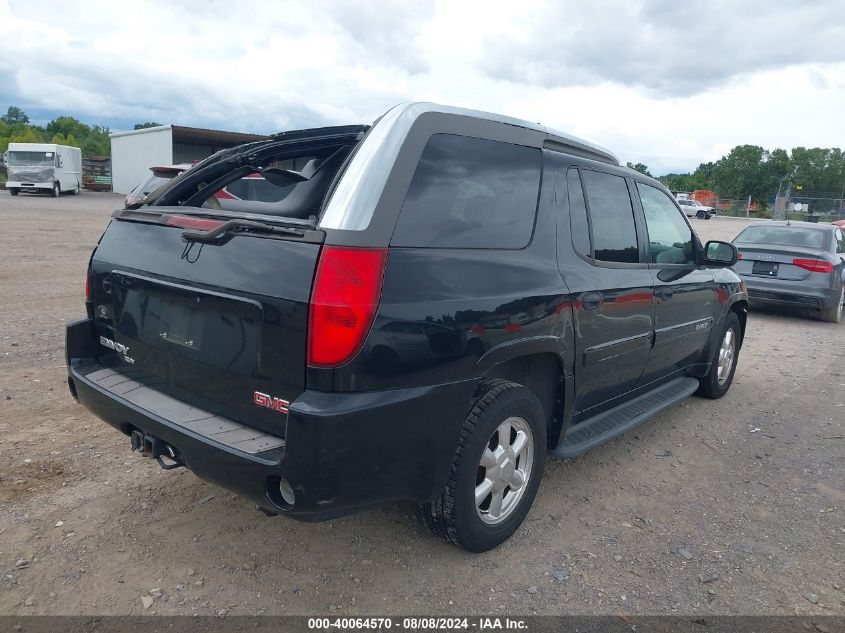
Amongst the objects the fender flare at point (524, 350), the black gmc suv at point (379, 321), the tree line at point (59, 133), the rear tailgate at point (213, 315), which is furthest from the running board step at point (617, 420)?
the tree line at point (59, 133)

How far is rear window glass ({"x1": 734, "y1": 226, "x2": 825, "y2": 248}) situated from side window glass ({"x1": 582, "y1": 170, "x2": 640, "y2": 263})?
700 cm

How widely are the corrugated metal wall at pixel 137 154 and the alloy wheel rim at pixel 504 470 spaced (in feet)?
A: 118

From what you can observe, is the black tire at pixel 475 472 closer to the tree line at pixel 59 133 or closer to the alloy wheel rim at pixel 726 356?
the alloy wheel rim at pixel 726 356

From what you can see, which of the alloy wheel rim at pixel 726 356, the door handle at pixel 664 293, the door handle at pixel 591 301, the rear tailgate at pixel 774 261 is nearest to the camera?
the door handle at pixel 591 301

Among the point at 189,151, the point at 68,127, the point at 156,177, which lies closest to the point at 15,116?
the point at 68,127

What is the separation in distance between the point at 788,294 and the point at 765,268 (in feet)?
1.65

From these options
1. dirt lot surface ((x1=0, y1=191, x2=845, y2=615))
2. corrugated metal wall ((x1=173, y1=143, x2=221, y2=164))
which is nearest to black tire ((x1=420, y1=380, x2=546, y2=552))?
dirt lot surface ((x1=0, y1=191, x2=845, y2=615))

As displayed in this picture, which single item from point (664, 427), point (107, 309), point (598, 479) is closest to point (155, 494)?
point (107, 309)

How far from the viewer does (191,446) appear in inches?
102

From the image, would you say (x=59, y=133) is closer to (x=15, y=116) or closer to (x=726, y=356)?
(x=15, y=116)

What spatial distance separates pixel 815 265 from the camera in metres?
9.39

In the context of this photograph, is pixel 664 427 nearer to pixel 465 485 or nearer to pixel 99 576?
pixel 465 485

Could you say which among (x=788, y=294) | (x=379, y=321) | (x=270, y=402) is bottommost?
(x=788, y=294)

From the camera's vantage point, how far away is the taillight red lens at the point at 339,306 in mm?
2344
